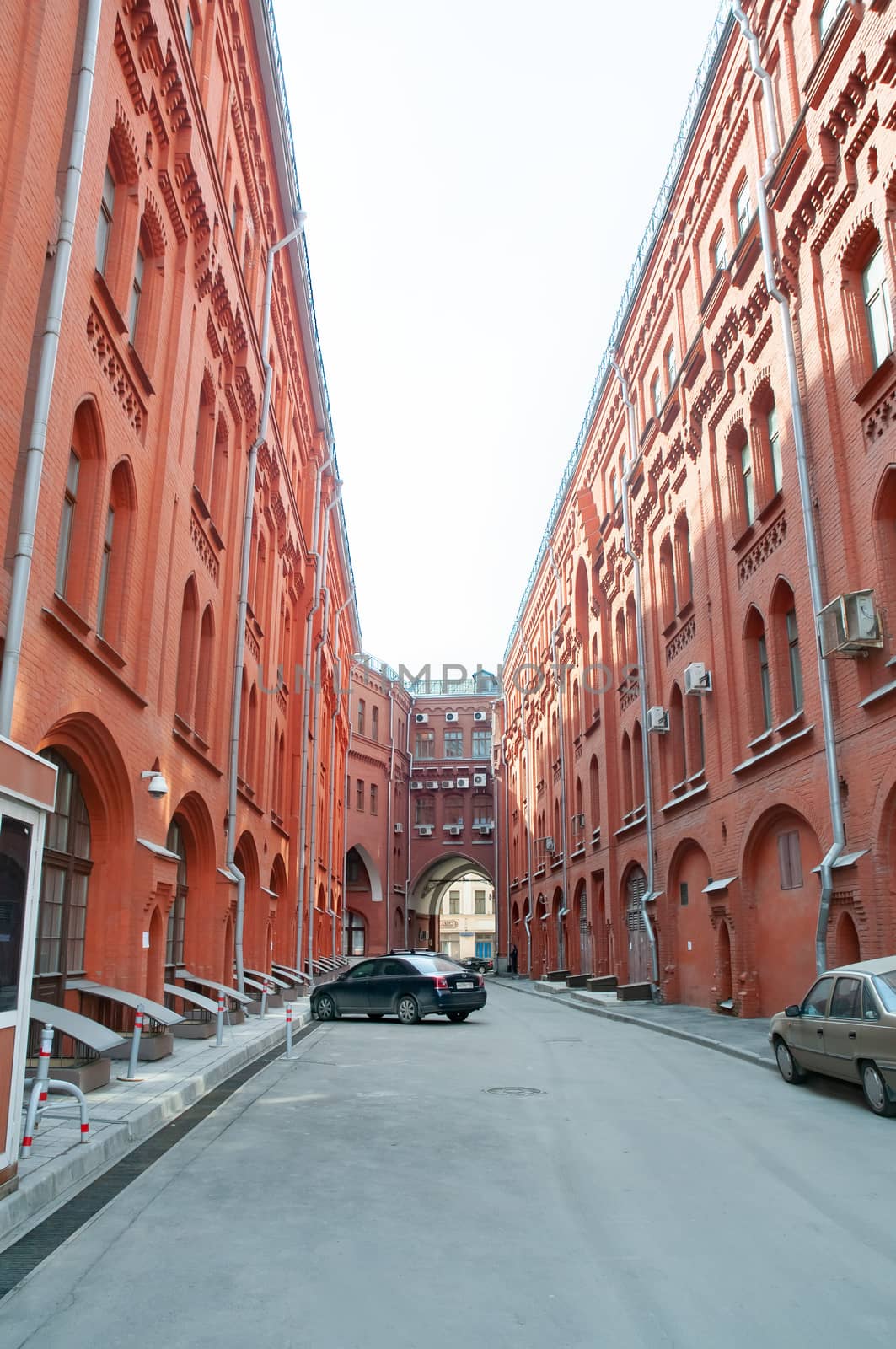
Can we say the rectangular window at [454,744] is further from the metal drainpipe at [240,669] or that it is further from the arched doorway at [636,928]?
the metal drainpipe at [240,669]

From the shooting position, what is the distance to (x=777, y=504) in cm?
1805

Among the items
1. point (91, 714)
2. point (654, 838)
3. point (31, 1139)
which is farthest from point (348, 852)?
point (31, 1139)

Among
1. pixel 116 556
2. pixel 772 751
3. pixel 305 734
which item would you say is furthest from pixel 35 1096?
pixel 305 734

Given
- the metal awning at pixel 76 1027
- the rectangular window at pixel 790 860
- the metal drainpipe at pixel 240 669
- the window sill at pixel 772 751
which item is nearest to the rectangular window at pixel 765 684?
the window sill at pixel 772 751

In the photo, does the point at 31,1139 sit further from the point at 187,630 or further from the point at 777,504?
the point at 777,504

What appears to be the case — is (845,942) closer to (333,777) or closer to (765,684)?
(765,684)

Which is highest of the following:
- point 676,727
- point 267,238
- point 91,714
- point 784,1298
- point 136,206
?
point 267,238

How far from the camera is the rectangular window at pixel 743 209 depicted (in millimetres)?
20016

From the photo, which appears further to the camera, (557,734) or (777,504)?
(557,734)

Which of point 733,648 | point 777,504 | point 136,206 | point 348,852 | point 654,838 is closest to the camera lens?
point 136,206

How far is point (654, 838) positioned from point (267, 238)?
654 inches

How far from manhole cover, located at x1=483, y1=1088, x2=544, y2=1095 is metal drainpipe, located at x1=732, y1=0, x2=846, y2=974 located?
5719mm

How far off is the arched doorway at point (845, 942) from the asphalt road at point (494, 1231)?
4499 mm

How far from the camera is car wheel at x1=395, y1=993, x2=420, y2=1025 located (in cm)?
2016
